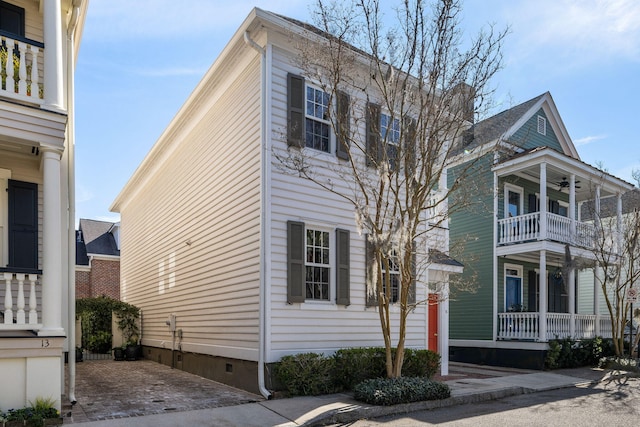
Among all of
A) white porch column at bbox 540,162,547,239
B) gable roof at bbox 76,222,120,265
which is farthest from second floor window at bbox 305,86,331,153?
gable roof at bbox 76,222,120,265

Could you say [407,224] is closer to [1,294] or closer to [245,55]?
[245,55]

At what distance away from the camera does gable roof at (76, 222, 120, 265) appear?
83.2ft

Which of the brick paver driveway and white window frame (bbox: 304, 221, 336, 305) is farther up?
white window frame (bbox: 304, 221, 336, 305)

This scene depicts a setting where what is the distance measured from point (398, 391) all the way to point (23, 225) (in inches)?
292

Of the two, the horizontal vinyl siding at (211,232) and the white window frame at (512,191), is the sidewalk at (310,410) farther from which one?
the white window frame at (512,191)

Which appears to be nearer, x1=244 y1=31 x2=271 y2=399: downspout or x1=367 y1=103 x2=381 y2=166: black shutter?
x1=244 y1=31 x2=271 y2=399: downspout

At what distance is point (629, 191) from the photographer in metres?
18.7

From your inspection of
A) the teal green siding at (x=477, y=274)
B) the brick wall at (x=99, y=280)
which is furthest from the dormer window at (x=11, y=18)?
the brick wall at (x=99, y=280)

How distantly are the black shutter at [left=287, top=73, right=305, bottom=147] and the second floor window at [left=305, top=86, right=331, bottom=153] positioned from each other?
0.98 feet

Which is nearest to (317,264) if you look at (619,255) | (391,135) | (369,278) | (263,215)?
(369,278)

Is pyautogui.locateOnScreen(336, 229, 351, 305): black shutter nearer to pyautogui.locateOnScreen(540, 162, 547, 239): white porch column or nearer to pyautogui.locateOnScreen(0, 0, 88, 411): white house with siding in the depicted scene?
pyautogui.locateOnScreen(0, 0, 88, 411): white house with siding

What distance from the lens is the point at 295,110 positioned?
1049 centimetres

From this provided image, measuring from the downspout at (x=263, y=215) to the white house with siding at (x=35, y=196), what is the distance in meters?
3.31

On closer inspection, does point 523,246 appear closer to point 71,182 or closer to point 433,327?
point 433,327
